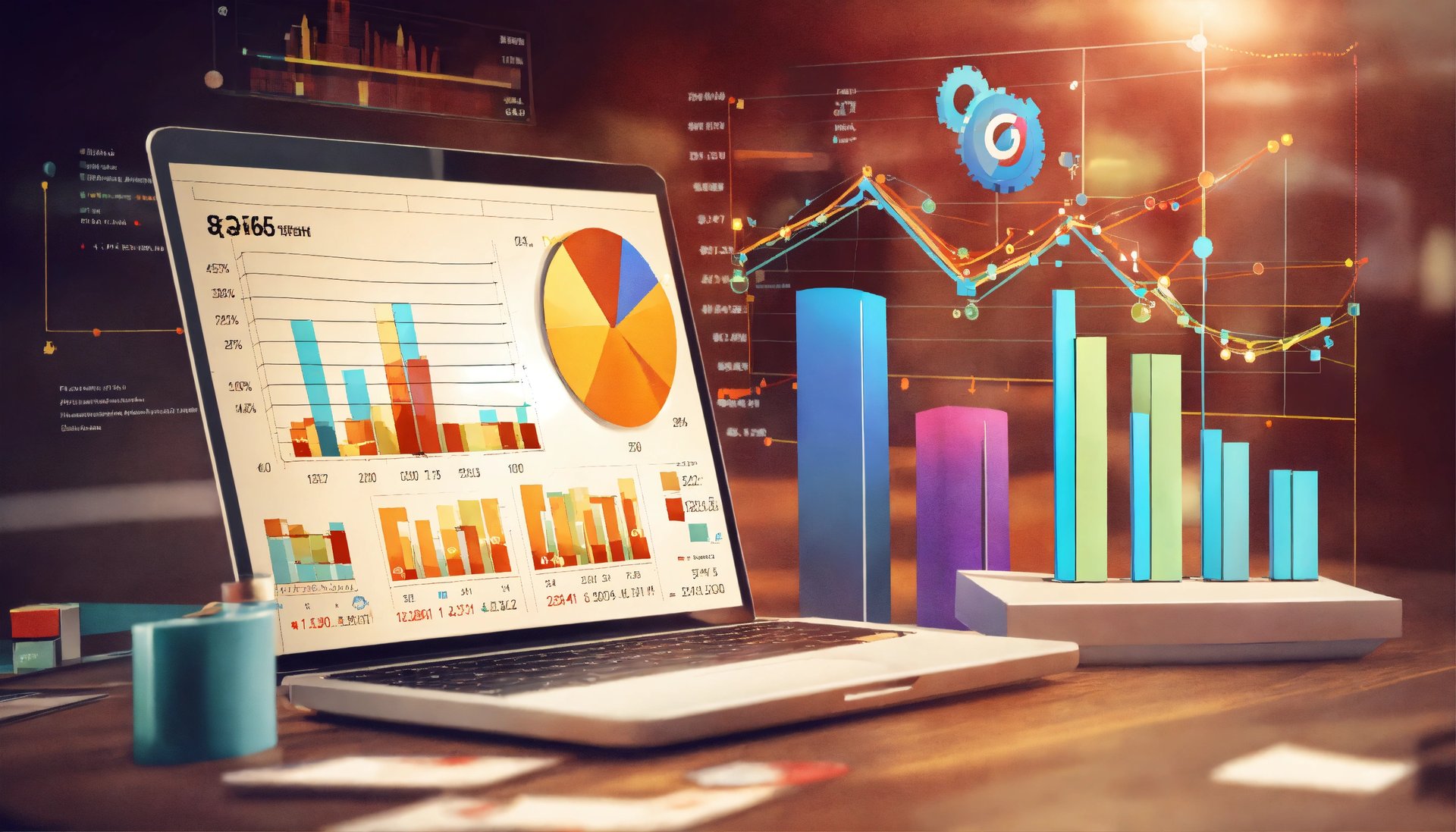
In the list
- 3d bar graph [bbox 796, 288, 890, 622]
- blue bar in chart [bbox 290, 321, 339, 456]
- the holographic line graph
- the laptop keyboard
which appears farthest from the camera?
the holographic line graph

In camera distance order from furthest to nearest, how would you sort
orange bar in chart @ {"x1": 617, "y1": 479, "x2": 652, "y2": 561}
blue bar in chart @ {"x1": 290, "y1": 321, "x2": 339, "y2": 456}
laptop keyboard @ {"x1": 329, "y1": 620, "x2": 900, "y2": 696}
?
orange bar in chart @ {"x1": 617, "y1": 479, "x2": 652, "y2": 561}
blue bar in chart @ {"x1": 290, "y1": 321, "x2": 339, "y2": 456}
laptop keyboard @ {"x1": 329, "y1": 620, "x2": 900, "y2": 696}

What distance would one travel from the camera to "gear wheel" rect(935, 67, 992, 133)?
49.0 inches

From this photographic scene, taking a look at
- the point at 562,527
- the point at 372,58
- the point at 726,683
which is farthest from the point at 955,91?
the point at 726,683

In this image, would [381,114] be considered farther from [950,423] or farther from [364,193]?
[950,423]

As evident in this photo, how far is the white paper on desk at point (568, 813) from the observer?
401mm

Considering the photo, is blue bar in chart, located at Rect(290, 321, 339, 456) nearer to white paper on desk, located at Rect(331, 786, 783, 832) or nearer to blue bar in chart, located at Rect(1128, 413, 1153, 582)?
white paper on desk, located at Rect(331, 786, 783, 832)

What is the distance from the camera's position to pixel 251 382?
630 millimetres

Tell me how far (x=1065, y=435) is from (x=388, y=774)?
582 mm

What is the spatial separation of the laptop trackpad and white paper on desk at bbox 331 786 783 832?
0.05 metres

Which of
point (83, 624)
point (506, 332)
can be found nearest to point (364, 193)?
point (506, 332)

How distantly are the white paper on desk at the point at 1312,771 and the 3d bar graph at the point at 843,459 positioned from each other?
388 mm
